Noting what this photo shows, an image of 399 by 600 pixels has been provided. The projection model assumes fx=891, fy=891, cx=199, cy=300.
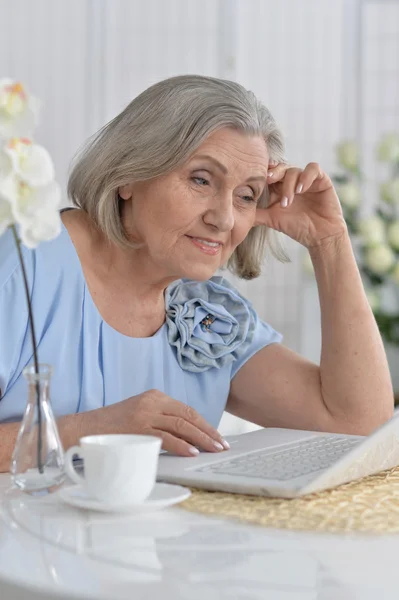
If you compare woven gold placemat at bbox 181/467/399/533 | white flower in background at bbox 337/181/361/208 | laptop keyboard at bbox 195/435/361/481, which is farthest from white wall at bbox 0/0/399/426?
woven gold placemat at bbox 181/467/399/533

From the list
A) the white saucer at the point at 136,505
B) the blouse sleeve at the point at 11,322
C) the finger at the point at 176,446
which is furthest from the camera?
the blouse sleeve at the point at 11,322

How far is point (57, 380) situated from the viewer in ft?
5.01

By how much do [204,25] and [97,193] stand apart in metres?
2.35

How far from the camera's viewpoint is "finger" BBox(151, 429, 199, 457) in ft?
3.96

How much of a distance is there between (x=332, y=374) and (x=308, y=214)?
0.36m

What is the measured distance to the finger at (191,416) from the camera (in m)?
1.25

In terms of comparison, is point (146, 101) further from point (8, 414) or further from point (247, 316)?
point (8, 414)

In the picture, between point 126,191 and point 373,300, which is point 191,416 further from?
point 373,300

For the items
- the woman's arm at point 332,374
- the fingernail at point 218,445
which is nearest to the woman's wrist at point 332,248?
the woman's arm at point 332,374

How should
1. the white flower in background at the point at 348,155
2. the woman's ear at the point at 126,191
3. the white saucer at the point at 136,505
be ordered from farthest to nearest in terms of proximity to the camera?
the white flower in background at the point at 348,155
the woman's ear at the point at 126,191
the white saucer at the point at 136,505

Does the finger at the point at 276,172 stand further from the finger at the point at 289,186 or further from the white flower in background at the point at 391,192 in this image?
the white flower in background at the point at 391,192

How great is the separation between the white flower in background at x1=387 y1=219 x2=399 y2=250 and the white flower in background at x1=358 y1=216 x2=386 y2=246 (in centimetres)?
3

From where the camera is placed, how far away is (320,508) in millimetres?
999

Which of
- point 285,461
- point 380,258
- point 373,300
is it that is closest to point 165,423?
point 285,461
